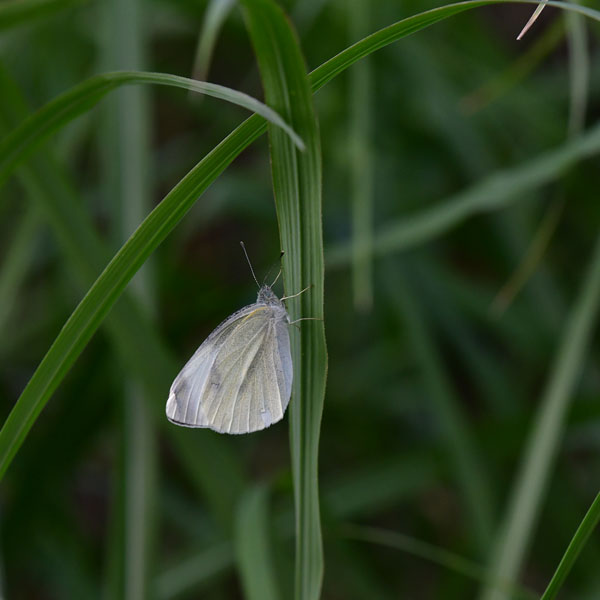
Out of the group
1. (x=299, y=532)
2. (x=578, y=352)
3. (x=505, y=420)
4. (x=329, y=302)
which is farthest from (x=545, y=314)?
(x=299, y=532)

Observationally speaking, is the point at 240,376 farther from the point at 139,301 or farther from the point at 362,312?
the point at 362,312

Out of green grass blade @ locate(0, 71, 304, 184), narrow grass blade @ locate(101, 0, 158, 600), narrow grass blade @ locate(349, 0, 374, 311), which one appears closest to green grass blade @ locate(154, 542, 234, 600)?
narrow grass blade @ locate(101, 0, 158, 600)

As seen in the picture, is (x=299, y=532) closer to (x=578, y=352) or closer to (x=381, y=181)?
(x=578, y=352)

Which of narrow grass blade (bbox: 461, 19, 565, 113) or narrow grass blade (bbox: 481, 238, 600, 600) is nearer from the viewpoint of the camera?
narrow grass blade (bbox: 481, 238, 600, 600)

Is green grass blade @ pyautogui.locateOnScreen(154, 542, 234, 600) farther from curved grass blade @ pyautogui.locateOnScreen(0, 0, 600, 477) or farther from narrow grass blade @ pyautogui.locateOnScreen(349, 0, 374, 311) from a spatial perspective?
curved grass blade @ pyautogui.locateOnScreen(0, 0, 600, 477)

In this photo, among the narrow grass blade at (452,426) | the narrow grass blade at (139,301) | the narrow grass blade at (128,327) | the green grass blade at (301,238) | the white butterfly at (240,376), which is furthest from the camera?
the narrow grass blade at (452,426)

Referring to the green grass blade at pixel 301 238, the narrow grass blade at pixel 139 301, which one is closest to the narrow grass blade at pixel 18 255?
the narrow grass blade at pixel 139 301

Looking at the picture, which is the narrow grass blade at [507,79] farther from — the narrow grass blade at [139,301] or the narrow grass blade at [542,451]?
the narrow grass blade at [139,301]
